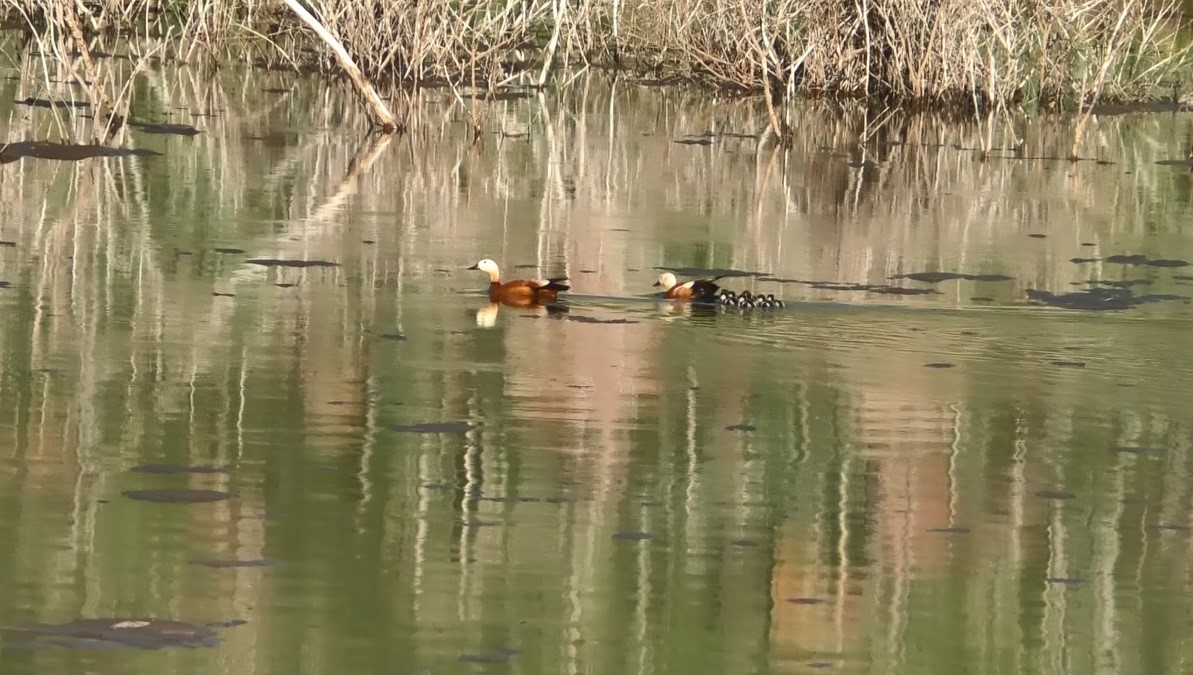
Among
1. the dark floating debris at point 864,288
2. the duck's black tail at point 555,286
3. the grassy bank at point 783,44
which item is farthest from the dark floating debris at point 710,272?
the grassy bank at point 783,44

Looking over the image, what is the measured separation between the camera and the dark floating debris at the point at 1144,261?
1047 cm

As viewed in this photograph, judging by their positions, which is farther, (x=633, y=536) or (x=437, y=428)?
(x=437, y=428)

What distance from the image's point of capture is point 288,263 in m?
9.02

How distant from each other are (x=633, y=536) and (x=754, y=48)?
14.4 meters

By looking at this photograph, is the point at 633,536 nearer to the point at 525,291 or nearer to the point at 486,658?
the point at 486,658

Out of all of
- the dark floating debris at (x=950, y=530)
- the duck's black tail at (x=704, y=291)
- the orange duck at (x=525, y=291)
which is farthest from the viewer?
the duck's black tail at (x=704, y=291)

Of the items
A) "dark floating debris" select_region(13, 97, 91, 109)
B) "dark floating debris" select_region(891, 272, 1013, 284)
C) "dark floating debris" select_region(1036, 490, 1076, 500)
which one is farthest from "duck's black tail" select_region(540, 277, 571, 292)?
"dark floating debris" select_region(13, 97, 91, 109)

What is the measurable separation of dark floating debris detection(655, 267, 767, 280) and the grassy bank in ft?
22.1

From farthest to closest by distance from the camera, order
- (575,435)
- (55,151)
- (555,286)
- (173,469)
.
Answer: (55,151), (555,286), (575,435), (173,469)

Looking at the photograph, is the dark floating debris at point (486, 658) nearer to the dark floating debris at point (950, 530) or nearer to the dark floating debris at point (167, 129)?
the dark floating debris at point (950, 530)

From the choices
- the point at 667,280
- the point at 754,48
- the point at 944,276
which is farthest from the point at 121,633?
the point at 754,48

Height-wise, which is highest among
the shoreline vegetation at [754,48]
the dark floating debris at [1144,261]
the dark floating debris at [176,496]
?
the shoreline vegetation at [754,48]

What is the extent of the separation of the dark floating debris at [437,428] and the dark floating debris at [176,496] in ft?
2.90

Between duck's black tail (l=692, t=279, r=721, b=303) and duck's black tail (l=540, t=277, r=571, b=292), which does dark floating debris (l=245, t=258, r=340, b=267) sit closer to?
duck's black tail (l=540, t=277, r=571, b=292)
